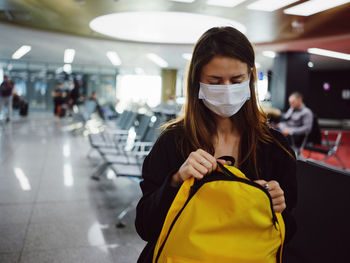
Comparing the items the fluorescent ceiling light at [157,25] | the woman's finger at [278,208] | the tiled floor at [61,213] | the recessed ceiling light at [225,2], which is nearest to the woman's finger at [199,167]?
the woman's finger at [278,208]

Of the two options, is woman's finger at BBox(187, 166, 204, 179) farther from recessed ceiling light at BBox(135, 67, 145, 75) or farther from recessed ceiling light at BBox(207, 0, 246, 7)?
recessed ceiling light at BBox(135, 67, 145, 75)

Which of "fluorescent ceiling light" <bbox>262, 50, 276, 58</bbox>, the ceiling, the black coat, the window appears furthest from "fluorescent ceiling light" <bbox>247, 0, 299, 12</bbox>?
the window

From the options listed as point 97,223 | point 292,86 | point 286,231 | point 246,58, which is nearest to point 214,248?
point 286,231

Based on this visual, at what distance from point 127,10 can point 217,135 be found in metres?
8.05

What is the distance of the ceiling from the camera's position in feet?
26.3

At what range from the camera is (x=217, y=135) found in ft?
4.04

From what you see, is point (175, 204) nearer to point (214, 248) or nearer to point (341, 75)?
point (214, 248)

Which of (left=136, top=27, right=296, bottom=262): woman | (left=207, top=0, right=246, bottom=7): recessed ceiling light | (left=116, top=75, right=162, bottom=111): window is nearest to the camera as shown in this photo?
(left=136, top=27, right=296, bottom=262): woman

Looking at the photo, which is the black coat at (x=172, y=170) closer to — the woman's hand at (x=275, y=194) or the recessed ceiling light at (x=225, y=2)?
the woman's hand at (x=275, y=194)

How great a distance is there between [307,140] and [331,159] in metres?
1.83

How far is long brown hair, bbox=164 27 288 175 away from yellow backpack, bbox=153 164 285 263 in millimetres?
219

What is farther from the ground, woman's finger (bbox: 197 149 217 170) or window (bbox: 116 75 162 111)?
window (bbox: 116 75 162 111)

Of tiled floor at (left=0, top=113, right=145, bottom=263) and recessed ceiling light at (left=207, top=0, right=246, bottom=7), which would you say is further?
recessed ceiling light at (left=207, top=0, right=246, bottom=7)

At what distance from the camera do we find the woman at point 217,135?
1079 mm
